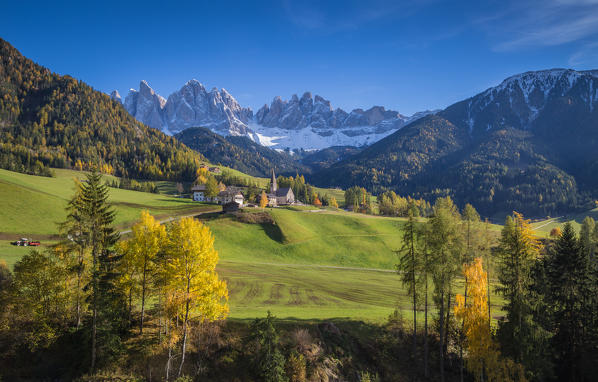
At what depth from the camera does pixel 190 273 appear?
1035 inches

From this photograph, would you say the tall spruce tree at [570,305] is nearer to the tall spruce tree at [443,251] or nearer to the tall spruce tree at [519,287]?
the tall spruce tree at [519,287]

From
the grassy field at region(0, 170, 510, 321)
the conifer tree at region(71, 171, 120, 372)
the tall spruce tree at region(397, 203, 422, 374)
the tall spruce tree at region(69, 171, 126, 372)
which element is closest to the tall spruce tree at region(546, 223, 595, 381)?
the tall spruce tree at region(397, 203, 422, 374)

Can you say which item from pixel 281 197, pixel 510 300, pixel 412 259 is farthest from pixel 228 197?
pixel 510 300

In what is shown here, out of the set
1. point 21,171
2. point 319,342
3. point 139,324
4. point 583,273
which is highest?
point 21,171

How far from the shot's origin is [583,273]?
112 ft

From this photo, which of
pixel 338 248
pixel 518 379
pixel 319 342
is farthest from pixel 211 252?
pixel 338 248

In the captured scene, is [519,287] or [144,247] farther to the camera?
[519,287]

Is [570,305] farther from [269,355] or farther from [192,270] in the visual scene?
[192,270]

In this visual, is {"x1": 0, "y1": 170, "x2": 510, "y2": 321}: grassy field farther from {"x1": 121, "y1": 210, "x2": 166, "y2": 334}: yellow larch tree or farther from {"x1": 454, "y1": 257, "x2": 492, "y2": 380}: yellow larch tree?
{"x1": 121, "y1": 210, "x2": 166, "y2": 334}: yellow larch tree

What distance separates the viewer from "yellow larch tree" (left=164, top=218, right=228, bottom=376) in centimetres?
2589

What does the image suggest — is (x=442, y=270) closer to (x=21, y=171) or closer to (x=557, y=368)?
(x=557, y=368)

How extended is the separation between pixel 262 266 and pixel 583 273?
52.9 m

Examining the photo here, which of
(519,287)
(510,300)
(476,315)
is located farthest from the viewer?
(510,300)

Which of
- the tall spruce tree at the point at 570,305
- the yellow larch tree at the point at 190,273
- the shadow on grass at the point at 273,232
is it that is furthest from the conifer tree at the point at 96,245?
the shadow on grass at the point at 273,232
